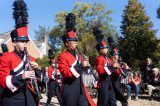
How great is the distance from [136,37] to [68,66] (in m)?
32.3

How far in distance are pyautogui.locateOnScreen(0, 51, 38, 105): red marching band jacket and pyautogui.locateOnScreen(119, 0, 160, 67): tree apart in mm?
25662

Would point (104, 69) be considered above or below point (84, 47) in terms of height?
below

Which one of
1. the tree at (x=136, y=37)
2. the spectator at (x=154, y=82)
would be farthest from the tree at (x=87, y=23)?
the spectator at (x=154, y=82)

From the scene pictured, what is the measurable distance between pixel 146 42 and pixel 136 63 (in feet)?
6.49

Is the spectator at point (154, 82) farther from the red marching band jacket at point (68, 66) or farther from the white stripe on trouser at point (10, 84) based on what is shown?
the white stripe on trouser at point (10, 84)

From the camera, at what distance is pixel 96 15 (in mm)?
59438

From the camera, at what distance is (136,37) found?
39875mm

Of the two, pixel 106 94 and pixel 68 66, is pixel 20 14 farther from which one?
pixel 106 94

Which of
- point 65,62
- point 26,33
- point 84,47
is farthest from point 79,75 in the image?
point 84,47

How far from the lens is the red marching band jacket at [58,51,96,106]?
7938 millimetres

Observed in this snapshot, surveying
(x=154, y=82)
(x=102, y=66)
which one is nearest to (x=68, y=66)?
(x=102, y=66)

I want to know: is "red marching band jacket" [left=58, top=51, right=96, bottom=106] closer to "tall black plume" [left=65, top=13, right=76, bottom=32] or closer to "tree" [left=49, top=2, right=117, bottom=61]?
"tall black plume" [left=65, top=13, right=76, bottom=32]

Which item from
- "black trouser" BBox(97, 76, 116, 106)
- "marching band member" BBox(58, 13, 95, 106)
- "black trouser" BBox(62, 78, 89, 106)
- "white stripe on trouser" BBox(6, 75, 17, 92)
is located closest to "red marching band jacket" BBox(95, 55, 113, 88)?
"black trouser" BBox(97, 76, 116, 106)

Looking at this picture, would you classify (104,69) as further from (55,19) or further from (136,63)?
(55,19)
